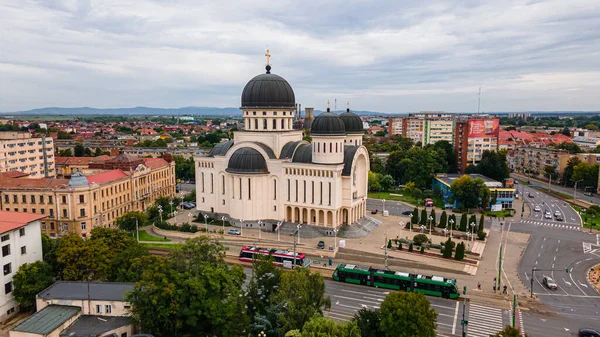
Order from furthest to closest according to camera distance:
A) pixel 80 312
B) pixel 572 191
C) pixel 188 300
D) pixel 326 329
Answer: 1. pixel 572 191
2. pixel 80 312
3. pixel 188 300
4. pixel 326 329

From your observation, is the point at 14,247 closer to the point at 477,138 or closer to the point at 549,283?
the point at 549,283

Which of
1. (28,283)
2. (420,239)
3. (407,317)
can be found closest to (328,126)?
(420,239)

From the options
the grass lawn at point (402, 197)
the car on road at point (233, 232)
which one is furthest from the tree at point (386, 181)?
the car on road at point (233, 232)

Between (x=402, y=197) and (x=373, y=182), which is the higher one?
(x=373, y=182)

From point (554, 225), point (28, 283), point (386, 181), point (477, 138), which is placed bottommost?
point (554, 225)

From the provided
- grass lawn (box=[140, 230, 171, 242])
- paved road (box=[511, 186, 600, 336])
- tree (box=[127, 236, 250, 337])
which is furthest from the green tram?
grass lawn (box=[140, 230, 171, 242])

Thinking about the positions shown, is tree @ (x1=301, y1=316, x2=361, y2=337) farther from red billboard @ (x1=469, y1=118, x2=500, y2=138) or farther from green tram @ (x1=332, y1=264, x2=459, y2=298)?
red billboard @ (x1=469, y1=118, x2=500, y2=138)
